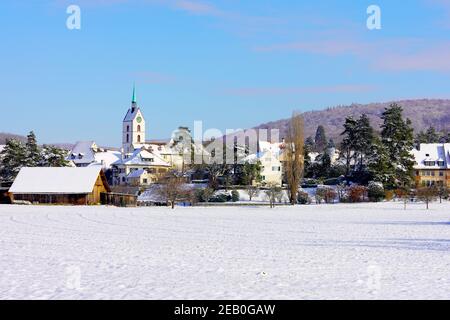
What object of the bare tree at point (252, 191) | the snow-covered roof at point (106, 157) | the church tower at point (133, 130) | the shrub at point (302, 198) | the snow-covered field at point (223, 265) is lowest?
the snow-covered field at point (223, 265)

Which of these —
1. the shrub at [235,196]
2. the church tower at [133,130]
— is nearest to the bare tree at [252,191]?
the shrub at [235,196]

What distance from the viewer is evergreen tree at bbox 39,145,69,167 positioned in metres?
83.1

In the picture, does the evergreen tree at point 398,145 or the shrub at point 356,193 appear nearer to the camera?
the shrub at point 356,193

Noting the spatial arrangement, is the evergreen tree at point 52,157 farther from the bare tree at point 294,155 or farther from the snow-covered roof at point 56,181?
the bare tree at point 294,155

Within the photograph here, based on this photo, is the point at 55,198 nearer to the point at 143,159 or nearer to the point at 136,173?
the point at 136,173

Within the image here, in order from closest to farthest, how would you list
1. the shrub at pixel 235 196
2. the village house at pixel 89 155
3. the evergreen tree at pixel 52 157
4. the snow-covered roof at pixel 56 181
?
1. the snow-covered roof at pixel 56 181
2. the shrub at pixel 235 196
3. the evergreen tree at pixel 52 157
4. the village house at pixel 89 155

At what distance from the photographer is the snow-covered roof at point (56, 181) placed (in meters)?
69.3

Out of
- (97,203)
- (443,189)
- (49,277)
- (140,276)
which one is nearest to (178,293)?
(140,276)

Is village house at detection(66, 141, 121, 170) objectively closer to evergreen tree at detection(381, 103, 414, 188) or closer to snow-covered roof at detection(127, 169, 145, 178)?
snow-covered roof at detection(127, 169, 145, 178)

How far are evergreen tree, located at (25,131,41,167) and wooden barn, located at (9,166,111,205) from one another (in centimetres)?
1031

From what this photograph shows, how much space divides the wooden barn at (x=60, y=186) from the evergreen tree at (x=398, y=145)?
33.4m

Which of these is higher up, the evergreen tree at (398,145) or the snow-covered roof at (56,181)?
the evergreen tree at (398,145)

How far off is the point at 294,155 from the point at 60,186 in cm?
2586

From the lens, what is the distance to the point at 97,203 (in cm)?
7069
